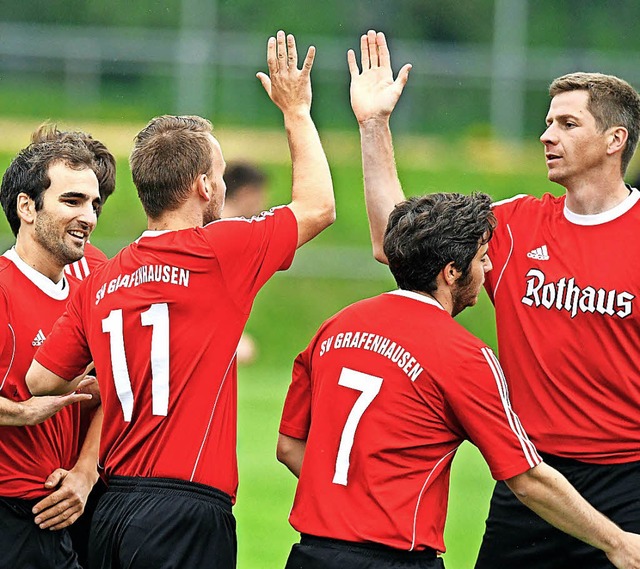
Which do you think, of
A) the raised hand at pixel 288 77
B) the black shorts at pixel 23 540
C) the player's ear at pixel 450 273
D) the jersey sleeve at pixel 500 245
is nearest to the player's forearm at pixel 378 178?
the jersey sleeve at pixel 500 245

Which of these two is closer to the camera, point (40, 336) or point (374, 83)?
point (40, 336)

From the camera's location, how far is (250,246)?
5000mm

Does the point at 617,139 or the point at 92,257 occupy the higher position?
the point at 617,139

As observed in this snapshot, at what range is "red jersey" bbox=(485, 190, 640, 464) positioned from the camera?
5.64 meters

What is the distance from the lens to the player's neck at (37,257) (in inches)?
222

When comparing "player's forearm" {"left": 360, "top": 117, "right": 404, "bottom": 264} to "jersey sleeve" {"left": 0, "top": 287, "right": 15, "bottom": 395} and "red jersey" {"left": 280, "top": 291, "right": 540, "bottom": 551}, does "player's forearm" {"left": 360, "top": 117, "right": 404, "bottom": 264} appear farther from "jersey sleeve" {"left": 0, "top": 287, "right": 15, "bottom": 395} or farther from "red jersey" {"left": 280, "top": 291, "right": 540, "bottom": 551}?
"jersey sleeve" {"left": 0, "top": 287, "right": 15, "bottom": 395}

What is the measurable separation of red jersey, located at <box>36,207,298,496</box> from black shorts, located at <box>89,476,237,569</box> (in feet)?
0.18

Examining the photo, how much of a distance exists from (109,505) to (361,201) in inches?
761

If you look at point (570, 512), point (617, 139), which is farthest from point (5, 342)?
point (617, 139)

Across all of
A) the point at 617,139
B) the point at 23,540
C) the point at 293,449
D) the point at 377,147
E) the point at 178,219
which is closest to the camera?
the point at 178,219

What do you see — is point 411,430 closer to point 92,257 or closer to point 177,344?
point 177,344

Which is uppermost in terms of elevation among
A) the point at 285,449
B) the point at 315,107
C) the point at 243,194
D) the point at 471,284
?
the point at 315,107

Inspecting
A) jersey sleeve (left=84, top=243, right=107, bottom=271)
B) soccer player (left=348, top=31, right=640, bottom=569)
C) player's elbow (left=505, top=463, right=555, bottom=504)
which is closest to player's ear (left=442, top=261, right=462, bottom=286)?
player's elbow (left=505, top=463, right=555, bottom=504)

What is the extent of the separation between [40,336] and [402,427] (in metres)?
1.79
